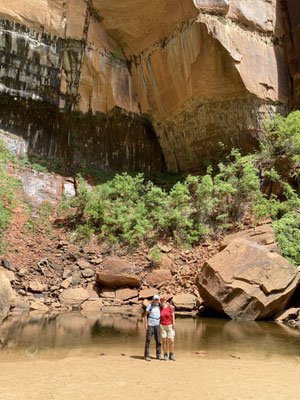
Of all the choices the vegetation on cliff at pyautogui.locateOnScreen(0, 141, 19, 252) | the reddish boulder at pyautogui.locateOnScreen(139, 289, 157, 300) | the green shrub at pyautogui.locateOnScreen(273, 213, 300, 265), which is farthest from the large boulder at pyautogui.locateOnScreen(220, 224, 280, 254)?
the vegetation on cliff at pyautogui.locateOnScreen(0, 141, 19, 252)

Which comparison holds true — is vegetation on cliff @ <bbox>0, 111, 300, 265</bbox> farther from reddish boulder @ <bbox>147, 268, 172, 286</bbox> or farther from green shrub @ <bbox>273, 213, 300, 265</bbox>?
reddish boulder @ <bbox>147, 268, 172, 286</bbox>

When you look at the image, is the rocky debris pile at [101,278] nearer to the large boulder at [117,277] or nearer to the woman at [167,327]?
the large boulder at [117,277]

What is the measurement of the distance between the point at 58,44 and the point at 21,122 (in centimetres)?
480

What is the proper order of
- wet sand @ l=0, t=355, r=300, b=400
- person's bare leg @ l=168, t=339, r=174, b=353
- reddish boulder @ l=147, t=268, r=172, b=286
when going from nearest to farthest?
wet sand @ l=0, t=355, r=300, b=400
person's bare leg @ l=168, t=339, r=174, b=353
reddish boulder @ l=147, t=268, r=172, b=286

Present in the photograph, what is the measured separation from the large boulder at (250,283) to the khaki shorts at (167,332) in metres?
3.86

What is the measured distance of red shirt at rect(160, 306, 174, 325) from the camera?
17.7 ft

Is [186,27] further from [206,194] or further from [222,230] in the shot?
[222,230]

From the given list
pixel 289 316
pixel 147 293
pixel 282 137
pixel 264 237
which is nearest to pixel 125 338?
pixel 147 293

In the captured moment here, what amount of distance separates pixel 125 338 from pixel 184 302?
4.05m

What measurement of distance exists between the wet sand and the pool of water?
45 cm

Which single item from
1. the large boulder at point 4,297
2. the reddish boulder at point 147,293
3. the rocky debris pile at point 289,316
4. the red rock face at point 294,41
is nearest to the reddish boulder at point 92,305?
the reddish boulder at point 147,293

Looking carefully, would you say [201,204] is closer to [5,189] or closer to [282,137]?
[282,137]

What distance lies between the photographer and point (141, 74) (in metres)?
19.3

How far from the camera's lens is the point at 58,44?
56.6ft
